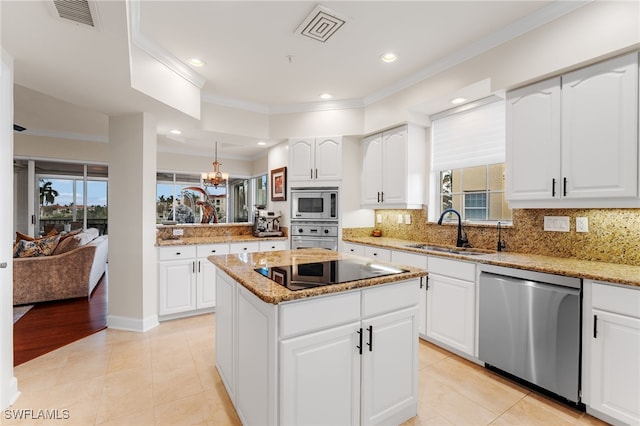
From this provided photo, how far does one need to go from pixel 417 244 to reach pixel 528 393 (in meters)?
1.65

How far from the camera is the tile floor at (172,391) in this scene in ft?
6.05

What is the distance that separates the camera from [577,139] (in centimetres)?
207

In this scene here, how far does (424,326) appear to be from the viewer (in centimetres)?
288

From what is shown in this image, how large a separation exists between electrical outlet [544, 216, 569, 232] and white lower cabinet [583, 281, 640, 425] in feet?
2.37

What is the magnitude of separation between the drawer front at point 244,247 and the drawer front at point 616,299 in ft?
10.8

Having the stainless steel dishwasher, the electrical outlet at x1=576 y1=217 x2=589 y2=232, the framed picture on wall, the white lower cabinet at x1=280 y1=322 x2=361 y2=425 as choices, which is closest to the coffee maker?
the framed picture on wall

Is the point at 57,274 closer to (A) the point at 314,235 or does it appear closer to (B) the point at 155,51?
(B) the point at 155,51

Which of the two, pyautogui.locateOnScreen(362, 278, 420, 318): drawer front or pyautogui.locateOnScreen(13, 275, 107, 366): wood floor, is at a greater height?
pyautogui.locateOnScreen(362, 278, 420, 318): drawer front

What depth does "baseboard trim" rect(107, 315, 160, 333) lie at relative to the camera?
3.18 metres

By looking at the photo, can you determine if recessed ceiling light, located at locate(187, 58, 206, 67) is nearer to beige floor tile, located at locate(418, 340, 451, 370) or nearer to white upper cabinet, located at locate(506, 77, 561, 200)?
white upper cabinet, located at locate(506, 77, 561, 200)

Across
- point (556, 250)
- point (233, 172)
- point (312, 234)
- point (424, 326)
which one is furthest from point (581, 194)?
point (233, 172)

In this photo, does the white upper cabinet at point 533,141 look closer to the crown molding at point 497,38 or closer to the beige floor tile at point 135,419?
the crown molding at point 497,38

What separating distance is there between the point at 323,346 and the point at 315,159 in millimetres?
2968

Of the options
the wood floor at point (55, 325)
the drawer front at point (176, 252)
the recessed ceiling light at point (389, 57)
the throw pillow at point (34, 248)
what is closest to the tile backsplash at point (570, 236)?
the recessed ceiling light at point (389, 57)
